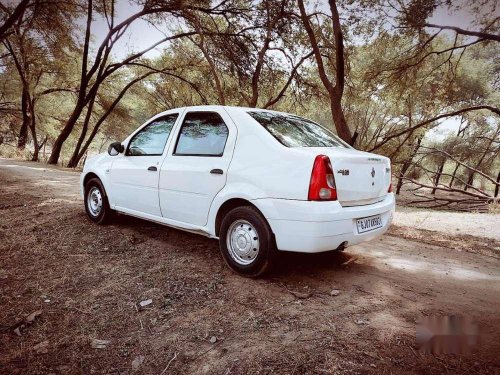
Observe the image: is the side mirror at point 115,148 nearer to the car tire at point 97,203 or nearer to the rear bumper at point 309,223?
the car tire at point 97,203

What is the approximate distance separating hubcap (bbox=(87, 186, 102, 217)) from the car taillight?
11.7 feet

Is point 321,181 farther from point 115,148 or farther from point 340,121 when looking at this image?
point 340,121

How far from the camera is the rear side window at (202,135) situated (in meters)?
3.73

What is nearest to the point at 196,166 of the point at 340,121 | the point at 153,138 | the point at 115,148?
the point at 153,138

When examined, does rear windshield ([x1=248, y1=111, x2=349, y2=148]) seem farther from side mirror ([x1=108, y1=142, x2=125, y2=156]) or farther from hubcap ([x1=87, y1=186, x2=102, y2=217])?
hubcap ([x1=87, y1=186, x2=102, y2=217])

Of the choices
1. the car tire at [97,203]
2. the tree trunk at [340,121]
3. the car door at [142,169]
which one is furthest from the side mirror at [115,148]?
the tree trunk at [340,121]

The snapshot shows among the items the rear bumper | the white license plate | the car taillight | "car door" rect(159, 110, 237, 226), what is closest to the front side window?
"car door" rect(159, 110, 237, 226)

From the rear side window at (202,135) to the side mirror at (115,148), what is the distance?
1107mm

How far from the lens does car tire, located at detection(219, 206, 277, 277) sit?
3.22 meters

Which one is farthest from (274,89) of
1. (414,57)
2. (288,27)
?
(414,57)

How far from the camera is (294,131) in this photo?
12.3 feet

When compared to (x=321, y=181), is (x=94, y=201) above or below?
below

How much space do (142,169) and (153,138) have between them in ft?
1.48

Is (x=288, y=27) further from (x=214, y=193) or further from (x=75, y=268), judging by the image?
(x=75, y=268)
